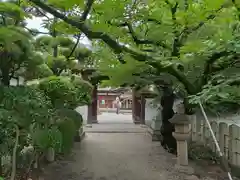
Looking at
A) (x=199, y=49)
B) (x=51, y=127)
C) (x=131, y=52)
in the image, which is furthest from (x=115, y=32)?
(x=51, y=127)

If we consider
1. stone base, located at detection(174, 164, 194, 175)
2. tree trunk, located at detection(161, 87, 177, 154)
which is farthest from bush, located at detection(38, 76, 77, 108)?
tree trunk, located at detection(161, 87, 177, 154)

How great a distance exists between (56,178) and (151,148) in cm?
442

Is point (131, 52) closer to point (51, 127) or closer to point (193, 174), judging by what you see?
point (51, 127)

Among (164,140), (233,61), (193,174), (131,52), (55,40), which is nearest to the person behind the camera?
(131,52)

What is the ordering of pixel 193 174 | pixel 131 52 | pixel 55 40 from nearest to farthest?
pixel 131 52, pixel 193 174, pixel 55 40

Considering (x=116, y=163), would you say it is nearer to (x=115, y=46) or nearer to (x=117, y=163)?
(x=117, y=163)

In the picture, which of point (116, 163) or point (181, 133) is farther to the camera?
point (116, 163)

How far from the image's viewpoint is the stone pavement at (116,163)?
6551mm

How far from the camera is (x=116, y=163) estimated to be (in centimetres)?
778

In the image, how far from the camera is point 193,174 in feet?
22.1

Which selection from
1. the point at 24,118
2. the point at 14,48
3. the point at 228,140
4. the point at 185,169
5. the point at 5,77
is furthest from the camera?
the point at 228,140

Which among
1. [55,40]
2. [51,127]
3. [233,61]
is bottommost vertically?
[51,127]

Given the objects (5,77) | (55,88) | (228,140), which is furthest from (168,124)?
(5,77)

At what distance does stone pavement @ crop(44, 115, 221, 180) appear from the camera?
655cm
